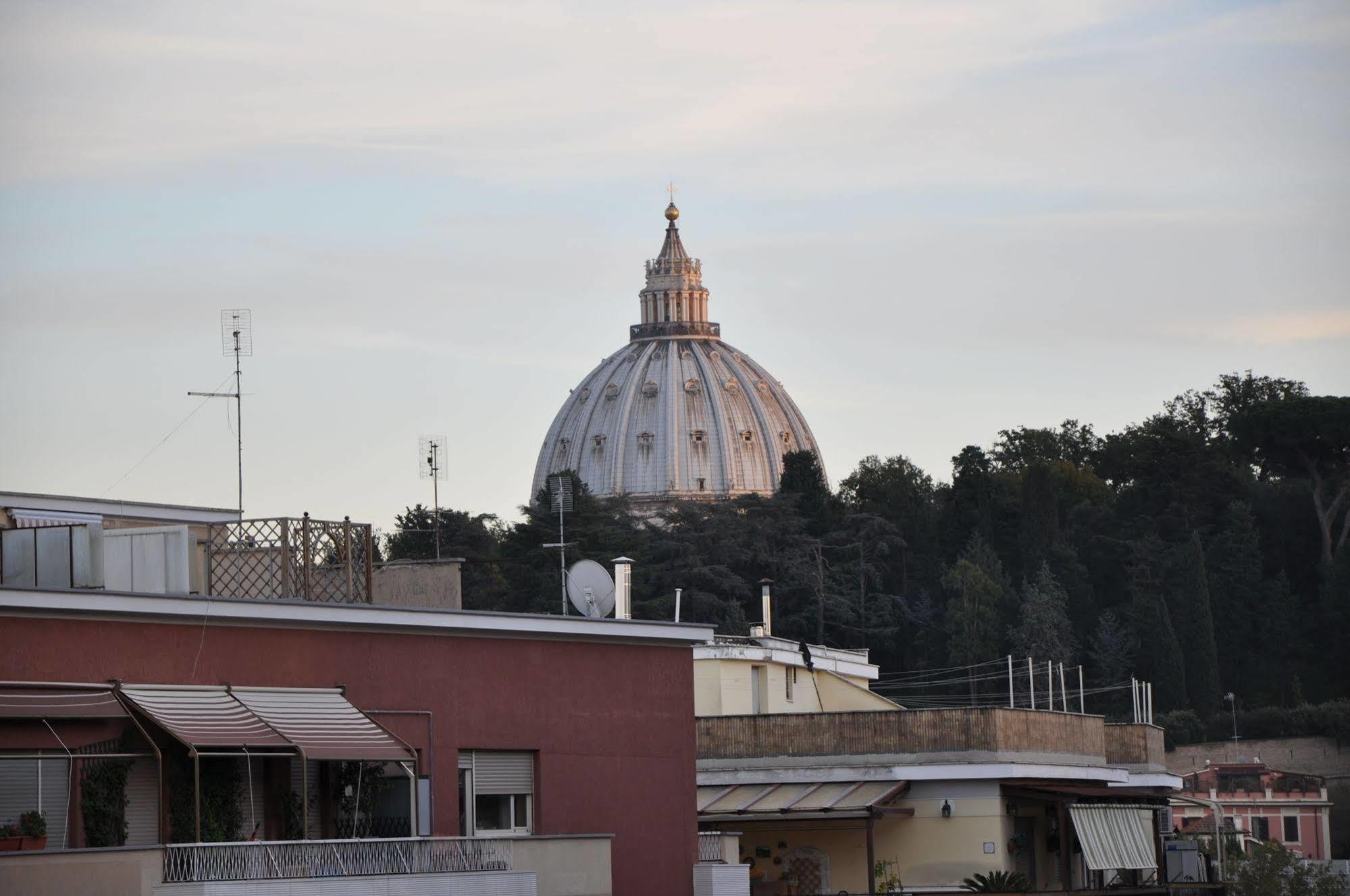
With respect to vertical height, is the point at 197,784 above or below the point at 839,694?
below

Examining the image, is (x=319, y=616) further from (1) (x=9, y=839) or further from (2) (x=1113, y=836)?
(2) (x=1113, y=836)

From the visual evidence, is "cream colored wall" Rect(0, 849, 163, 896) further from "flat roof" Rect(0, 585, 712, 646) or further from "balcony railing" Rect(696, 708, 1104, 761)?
"balcony railing" Rect(696, 708, 1104, 761)

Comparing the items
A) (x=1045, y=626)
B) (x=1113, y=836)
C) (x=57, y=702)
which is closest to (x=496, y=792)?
(x=57, y=702)

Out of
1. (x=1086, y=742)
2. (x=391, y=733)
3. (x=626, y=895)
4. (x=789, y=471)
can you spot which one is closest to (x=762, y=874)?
(x=1086, y=742)

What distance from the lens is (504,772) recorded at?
78.7ft

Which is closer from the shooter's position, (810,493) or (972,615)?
(972,615)

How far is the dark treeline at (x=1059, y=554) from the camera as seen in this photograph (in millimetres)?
92562

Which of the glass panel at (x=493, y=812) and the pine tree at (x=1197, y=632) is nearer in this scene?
the glass panel at (x=493, y=812)

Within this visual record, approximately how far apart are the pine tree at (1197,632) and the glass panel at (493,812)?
220 feet

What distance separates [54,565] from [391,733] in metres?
3.21

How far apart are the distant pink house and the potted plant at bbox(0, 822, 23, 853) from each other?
49.8 meters

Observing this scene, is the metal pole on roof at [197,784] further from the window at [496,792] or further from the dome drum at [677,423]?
the dome drum at [677,423]

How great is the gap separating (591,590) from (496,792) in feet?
17.0

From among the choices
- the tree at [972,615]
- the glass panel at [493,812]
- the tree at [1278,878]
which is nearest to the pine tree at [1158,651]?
the tree at [972,615]
